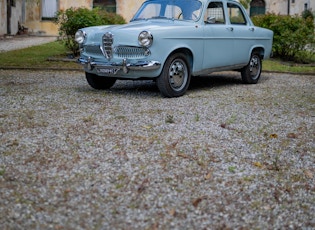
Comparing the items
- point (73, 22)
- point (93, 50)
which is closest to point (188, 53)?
point (93, 50)

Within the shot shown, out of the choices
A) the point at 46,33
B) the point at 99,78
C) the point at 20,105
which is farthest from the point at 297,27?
the point at 46,33

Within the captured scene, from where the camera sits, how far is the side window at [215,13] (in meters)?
8.73

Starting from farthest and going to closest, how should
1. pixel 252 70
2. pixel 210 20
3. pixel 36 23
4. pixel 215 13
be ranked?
pixel 36 23
pixel 252 70
pixel 215 13
pixel 210 20

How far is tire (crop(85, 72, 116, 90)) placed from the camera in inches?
345

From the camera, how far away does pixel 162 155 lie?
4648 millimetres

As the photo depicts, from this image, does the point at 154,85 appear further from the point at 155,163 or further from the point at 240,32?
the point at 155,163

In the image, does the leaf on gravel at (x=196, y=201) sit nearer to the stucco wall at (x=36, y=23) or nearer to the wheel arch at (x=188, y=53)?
the wheel arch at (x=188, y=53)

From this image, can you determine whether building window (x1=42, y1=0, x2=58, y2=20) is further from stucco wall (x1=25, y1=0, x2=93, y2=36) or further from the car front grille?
the car front grille

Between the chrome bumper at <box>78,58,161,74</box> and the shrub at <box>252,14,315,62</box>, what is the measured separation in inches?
325

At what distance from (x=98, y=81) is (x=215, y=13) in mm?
2406

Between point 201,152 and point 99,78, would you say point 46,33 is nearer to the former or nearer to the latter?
point 99,78

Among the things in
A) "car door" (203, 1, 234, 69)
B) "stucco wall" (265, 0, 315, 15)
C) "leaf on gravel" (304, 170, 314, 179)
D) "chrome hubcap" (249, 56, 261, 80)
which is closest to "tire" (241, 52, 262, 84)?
"chrome hubcap" (249, 56, 261, 80)

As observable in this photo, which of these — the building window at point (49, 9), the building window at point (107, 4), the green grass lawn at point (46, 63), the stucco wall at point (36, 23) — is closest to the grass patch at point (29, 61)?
the green grass lawn at point (46, 63)

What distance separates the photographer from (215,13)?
9.16m
